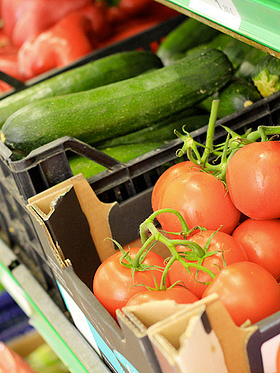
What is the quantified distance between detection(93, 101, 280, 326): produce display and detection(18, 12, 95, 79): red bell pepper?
1.14m

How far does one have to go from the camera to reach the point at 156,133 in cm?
122

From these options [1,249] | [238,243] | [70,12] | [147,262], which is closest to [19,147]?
[1,249]

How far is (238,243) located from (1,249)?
86 cm

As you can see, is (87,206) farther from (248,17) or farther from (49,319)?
(248,17)

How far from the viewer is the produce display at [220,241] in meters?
0.61

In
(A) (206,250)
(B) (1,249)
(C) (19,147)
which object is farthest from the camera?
(B) (1,249)

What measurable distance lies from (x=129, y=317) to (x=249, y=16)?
1.35ft

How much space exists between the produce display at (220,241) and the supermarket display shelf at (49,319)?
0.76 ft

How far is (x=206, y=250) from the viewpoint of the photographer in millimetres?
671

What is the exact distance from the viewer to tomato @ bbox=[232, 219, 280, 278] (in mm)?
709

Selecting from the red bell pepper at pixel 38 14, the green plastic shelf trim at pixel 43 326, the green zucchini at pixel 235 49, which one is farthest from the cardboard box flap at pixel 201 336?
the red bell pepper at pixel 38 14

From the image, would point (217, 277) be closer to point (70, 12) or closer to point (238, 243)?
point (238, 243)

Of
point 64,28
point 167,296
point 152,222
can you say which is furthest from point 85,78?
point 167,296

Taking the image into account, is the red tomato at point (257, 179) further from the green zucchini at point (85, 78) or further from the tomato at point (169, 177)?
the green zucchini at point (85, 78)
